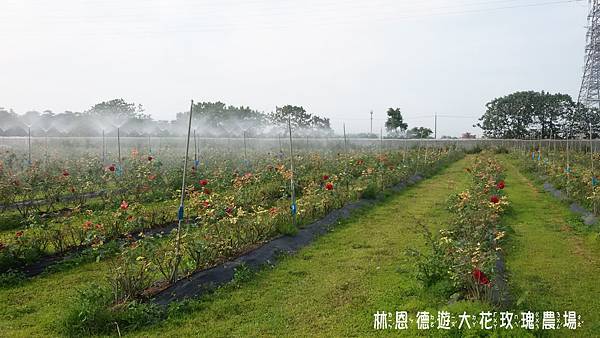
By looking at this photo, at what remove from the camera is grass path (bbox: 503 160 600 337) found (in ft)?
15.4

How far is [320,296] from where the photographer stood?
5066 millimetres

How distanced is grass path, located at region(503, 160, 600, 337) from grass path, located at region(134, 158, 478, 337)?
125 centimetres

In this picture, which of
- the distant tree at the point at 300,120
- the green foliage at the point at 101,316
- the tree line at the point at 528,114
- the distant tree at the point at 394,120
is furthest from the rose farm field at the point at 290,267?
the tree line at the point at 528,114

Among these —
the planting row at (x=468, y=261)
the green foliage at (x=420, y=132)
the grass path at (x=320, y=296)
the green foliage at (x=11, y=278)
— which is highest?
the green foliage at (x=420, y=132)

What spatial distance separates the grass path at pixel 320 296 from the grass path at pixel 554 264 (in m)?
1.25

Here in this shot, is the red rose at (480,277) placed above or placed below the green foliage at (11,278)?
above

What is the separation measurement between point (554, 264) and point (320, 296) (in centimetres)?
336

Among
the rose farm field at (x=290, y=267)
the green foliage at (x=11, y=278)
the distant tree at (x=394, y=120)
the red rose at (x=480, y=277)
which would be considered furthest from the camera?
the distant tree at (x=394, y=120)

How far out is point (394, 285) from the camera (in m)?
5.32

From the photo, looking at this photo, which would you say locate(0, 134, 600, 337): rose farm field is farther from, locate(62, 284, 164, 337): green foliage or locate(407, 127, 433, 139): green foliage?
locate(407, 127, 433, 139): green foliage

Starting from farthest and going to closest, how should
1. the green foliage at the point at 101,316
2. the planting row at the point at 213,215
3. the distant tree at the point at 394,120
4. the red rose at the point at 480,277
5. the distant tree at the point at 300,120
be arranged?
the distant tree at the point at 394,120 < the distant tree at the point at 300,120 < the planting row at the point at 213,215 < the green foliage at the point at 101,316 < the red rose at the point at 480,277

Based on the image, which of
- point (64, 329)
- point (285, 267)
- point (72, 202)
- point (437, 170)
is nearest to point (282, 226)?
point (285, 267)

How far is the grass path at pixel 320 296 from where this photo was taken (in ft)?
14.0

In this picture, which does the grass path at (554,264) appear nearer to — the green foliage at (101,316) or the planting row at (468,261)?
the planting row at (468,261)
